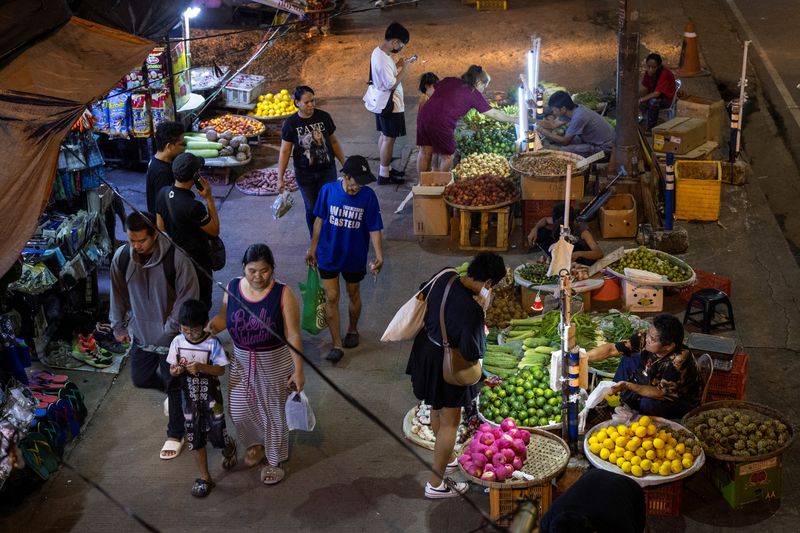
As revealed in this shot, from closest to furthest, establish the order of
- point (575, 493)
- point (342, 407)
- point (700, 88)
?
point (575, 493)
point (342, 407)
point (700, 88)

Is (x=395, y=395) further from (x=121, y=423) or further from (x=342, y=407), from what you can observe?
(x=121, y=423)

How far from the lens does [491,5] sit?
70.6 feet

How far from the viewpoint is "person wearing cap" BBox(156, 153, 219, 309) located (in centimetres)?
858

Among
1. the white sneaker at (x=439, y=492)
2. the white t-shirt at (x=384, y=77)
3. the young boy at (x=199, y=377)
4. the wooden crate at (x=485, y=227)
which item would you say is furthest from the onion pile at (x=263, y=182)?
the white sneaker at (x=439, y=492)

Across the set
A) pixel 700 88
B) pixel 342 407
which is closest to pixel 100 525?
pixel 342 407

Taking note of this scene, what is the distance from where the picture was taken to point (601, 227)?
11906 millimetres

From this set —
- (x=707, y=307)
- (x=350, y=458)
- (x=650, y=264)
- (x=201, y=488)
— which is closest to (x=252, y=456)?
(x=201, y=488)

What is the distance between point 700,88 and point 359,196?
1006 cm

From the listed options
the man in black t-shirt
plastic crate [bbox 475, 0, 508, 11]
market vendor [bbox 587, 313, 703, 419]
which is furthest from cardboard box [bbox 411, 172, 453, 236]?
plastic crate [bbox 475, 0, 508, 11]

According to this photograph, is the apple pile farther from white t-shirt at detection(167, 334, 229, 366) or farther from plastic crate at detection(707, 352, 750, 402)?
white t-shirt at detection(167, 334, 229, 366)

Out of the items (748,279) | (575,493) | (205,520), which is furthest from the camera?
(748,279)

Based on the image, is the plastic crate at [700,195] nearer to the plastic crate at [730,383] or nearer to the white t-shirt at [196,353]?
the plastic crate at [730,383]

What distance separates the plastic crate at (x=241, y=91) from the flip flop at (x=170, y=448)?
8197 millimetres

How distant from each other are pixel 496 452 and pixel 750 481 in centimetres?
180
